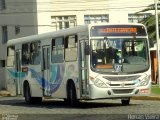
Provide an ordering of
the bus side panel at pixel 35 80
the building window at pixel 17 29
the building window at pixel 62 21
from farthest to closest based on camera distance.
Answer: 1. the building window at pixel 17 29
2. the building window at pixel 62 21
3. the bus side panel at pixel 35 80

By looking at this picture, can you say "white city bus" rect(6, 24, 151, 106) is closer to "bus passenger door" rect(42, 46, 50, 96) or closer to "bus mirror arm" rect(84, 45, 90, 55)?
"bus mirror arm" rect(84, 45, 90, 55)

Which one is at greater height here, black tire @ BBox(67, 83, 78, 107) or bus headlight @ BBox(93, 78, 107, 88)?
bus headlight @ BBox(93, 78, 107, 88)

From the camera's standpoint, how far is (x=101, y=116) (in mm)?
18406

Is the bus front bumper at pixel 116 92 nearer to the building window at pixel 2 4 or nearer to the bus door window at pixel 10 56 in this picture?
the bus door window at pixel 10 56

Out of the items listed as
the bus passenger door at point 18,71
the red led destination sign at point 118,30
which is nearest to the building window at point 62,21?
the bus passenger door at point 18,71

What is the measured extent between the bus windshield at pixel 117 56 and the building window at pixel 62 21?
2877 centimetres

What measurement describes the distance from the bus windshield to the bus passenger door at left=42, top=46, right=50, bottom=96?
4.10 m

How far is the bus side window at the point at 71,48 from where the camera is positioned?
23062 mm

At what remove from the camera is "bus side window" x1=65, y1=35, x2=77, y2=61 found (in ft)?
75.7

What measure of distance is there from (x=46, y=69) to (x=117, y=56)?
4785mm

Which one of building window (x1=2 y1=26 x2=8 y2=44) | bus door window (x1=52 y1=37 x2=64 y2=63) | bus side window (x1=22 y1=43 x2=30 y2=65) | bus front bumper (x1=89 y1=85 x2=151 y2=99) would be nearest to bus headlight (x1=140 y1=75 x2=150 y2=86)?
bus front bumper (x1=89 y1=85 x2=151 y2=99)

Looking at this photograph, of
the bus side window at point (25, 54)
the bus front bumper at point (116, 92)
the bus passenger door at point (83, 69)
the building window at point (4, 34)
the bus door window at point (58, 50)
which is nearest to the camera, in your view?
the bus front bumper at point (116, 92)

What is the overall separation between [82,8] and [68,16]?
4.53ft

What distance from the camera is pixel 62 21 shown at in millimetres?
50875
